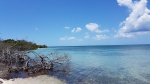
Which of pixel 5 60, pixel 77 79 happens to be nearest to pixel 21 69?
pixel 5 60

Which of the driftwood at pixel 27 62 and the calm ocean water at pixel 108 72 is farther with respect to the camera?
the driftwood at pixel 27 62

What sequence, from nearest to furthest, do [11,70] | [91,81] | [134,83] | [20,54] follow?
[134,83]
[91,81]
[11,70]
[20,54]

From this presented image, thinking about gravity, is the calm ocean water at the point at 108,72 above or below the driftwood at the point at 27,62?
below

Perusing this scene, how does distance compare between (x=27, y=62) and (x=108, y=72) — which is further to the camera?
(x=108, y=72)

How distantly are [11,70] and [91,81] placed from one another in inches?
380

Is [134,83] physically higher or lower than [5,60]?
lower

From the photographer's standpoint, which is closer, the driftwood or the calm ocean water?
the calm ocean water

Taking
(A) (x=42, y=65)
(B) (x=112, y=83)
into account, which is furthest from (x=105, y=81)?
(A) (x=42, y=65)

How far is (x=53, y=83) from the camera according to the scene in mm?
19969

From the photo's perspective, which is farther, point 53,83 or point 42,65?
point 42,65

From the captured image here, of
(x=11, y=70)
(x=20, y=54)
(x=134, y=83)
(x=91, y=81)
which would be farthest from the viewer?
(x=20, y=54)

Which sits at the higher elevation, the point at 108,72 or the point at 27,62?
the point at 27,62

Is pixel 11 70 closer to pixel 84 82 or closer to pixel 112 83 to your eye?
pixel 84 82

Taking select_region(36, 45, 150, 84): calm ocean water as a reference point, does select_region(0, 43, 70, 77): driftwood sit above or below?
above
